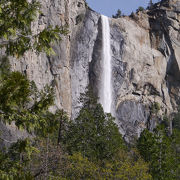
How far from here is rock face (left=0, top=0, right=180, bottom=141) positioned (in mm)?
43031

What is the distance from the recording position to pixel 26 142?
7301 mm

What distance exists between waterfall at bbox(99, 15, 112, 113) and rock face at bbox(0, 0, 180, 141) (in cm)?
70

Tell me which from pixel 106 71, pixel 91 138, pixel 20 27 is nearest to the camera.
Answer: pixel 20 27

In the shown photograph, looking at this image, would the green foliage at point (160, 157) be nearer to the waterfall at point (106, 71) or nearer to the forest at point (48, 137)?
the forest at point (48, 137)

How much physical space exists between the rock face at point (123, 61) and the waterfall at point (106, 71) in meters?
0.70

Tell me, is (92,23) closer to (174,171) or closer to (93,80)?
(93,80)

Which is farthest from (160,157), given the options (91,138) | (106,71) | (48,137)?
(106,71)

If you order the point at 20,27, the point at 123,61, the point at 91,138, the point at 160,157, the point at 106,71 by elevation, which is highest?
the point at 123,61

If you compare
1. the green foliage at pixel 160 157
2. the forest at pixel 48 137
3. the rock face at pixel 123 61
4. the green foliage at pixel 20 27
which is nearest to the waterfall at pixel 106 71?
the rock face at pixel 123 61

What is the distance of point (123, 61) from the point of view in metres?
51.6

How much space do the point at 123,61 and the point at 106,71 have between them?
3.70m

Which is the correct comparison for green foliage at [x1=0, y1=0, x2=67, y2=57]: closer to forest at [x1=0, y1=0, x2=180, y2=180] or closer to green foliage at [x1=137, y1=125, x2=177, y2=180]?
forest at [x1=0, y1=0, x2=180, y2=180]

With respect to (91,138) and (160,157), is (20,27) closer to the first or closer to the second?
(91,138)

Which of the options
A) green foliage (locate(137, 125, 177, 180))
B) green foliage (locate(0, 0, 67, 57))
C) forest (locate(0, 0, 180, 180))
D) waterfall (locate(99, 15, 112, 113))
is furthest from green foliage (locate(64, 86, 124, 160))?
green foliage (locate(0, 0, 67, 57))
